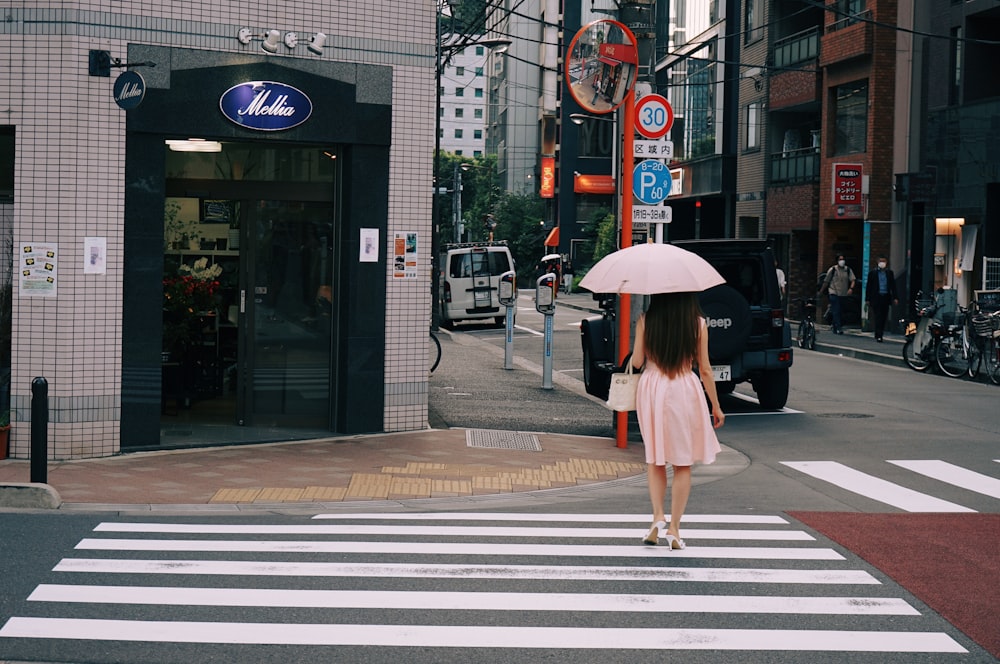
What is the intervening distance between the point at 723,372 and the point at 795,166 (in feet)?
89.8

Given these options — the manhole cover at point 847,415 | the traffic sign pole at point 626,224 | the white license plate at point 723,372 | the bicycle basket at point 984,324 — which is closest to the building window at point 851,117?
the bicycle basket at point 984,324

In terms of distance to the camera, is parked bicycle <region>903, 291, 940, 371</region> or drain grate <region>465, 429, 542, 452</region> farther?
parked bicycle <region>903, 291, 940, 371</region>

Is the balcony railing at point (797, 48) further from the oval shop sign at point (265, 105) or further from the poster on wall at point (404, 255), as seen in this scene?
the oval shop sign at point (265, 105)

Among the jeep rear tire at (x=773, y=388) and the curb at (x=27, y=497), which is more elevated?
the jeep rear tire at (x=773, y=388)

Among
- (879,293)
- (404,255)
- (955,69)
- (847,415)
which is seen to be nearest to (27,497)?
(404,255)

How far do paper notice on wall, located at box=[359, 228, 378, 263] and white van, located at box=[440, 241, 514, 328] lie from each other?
78.3ft

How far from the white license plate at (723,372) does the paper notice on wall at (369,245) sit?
515 cm

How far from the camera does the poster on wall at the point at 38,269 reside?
39.2 ft

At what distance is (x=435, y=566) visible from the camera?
7746 millimetres

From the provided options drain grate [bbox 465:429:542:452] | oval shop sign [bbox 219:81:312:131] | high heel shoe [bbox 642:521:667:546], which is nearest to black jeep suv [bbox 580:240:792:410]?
drain grate [bbox 465:429:542:452]

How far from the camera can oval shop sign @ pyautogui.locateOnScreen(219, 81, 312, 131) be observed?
12656 mm

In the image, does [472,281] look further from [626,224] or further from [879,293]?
[626,224]

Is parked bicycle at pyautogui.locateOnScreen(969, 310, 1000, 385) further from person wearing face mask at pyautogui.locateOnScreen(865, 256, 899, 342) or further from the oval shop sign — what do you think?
the oval shop sign

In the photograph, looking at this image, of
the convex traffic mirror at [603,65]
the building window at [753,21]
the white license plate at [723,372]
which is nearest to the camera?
the convex traffic mirror at [603,65]
